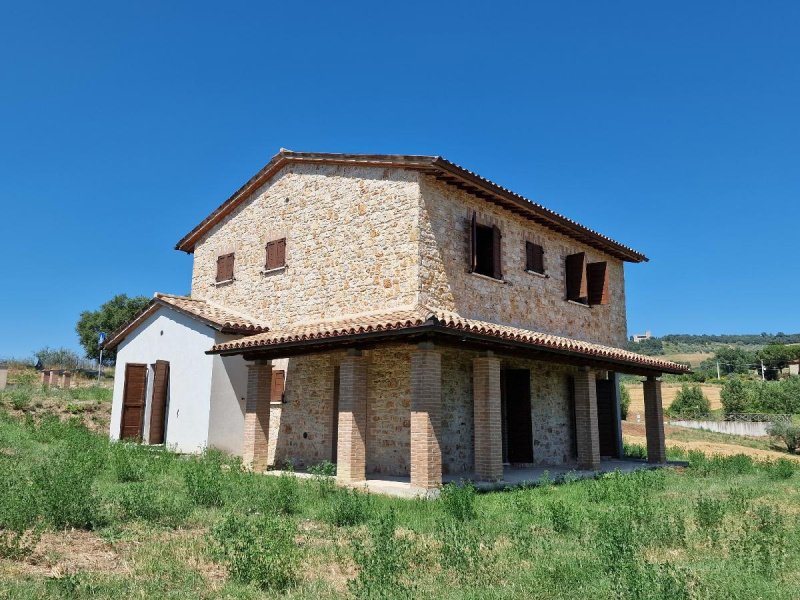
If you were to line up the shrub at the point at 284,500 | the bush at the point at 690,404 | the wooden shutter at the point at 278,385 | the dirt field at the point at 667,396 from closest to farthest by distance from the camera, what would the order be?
the shrub at the point at 284,500 → the wooden shutter at the point at 278,385 → the bush at the point at 690,404 → the dirt field at the point at 667,396

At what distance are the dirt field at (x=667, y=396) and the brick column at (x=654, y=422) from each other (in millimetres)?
31209

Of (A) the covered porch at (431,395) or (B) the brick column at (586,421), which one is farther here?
(B) the brick column at (586,421)

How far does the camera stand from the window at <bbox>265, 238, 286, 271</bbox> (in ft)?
47.6

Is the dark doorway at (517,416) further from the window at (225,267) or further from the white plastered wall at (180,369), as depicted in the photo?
the window at (225,267)

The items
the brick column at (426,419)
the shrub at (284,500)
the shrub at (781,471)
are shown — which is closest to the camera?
the shrub at (284,500)

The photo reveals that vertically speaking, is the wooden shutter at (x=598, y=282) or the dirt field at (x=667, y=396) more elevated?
the wooden shutter at (x=598, y=282)

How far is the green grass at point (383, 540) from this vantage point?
4762 mm

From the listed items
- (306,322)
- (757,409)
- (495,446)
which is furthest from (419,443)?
(757,409)

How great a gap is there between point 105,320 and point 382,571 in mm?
48955

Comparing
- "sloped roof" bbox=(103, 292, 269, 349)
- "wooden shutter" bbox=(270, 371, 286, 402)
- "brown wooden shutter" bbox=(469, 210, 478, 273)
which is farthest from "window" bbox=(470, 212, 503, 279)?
"sloped roof" bbox=(103, 292, 269, 349)

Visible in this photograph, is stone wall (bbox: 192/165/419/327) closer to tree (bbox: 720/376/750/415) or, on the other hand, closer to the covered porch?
the covered porch

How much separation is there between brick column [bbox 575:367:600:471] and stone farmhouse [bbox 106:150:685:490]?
45 mm

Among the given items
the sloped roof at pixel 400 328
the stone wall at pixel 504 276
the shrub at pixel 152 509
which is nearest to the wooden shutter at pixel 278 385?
the sloped roof at pixel 400 328

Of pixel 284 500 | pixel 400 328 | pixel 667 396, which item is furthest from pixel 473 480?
pixel 667 396
